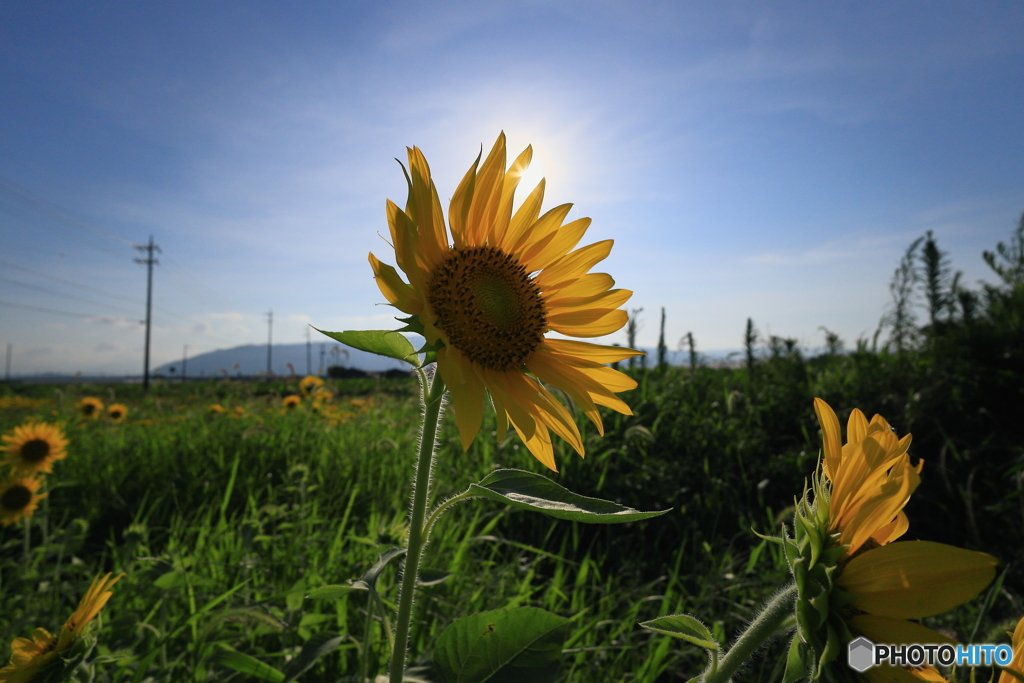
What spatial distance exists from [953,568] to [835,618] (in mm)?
154

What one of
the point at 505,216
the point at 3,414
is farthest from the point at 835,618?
the point at 3,414

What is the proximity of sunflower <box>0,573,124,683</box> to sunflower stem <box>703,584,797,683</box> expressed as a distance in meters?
1.08

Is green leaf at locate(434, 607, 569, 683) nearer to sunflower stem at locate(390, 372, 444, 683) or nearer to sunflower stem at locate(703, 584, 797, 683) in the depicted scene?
sunflower stem at locate(390, 372, 444, 683)

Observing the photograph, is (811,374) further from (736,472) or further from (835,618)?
(835,618)

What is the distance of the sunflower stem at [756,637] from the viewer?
71cm

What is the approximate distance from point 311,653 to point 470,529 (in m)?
1.56

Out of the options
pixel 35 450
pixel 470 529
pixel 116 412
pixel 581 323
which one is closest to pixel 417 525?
pixel 581 323

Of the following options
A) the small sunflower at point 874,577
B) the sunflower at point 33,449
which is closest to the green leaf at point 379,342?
the small sunflower at point 874,577

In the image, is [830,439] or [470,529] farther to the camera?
[470,529]

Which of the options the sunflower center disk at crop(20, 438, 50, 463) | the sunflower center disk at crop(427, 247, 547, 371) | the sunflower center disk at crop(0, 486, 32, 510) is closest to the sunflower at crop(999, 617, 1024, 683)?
the sunflower center disk at crop(427, 247, 547, 371)

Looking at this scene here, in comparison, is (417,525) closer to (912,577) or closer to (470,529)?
(912,577)

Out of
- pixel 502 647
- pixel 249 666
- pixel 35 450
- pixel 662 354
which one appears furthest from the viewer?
pixel 662 354

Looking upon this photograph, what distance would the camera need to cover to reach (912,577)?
2.21ft

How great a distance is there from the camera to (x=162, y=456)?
15.0 feet
